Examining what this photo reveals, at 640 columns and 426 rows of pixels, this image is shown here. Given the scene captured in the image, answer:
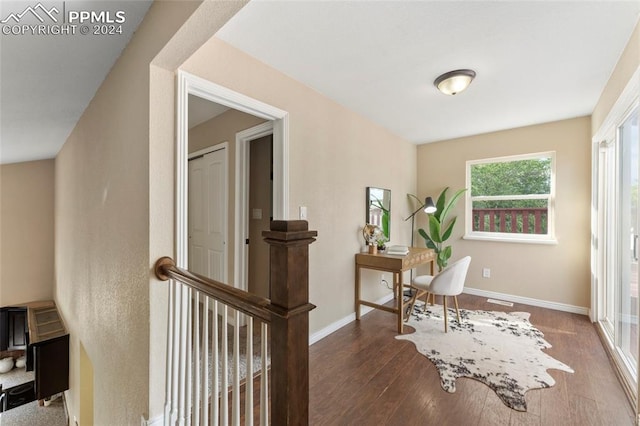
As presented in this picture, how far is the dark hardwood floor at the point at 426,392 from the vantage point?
163cm

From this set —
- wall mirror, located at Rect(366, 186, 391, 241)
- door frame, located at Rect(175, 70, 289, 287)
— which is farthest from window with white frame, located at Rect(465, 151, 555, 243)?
door frame, located at Rect(175, 70, 289, 287)

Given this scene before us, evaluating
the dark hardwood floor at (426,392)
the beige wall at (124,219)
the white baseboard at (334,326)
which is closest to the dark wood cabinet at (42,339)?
the beige wall at (124,219)

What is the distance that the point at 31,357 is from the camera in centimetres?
407

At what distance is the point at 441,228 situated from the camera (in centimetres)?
419

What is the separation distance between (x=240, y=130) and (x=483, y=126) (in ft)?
10.2

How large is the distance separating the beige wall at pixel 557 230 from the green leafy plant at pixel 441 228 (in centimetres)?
17

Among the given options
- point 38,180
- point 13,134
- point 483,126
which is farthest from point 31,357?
point 483,126

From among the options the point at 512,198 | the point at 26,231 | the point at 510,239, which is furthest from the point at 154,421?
the point at 26,231

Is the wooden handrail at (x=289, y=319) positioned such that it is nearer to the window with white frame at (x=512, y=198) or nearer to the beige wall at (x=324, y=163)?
the beige wall at (x=324, y=163)

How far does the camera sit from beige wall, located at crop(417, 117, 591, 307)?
10.7ft

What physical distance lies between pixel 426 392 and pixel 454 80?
2367 millimetres

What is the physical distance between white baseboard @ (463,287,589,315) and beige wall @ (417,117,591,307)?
0.05 meters

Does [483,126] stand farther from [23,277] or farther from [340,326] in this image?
[23,277]

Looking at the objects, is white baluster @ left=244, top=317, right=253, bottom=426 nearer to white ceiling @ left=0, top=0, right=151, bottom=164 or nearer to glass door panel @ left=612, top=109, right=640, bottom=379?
white ceiling @ left=0, top=0, right=151, bottom=164
